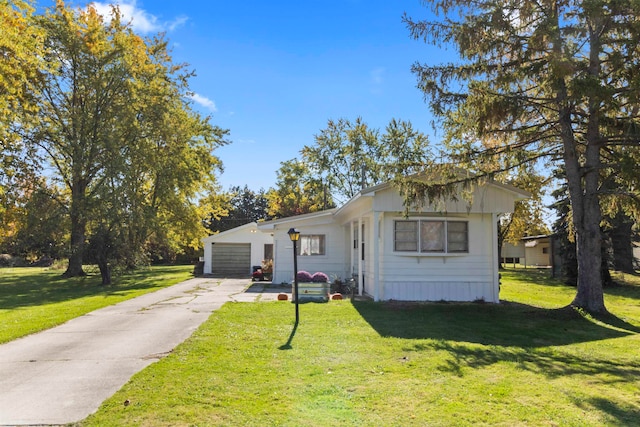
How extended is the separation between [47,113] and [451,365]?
23838mm

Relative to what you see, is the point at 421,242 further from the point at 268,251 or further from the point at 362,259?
the point at 268,251

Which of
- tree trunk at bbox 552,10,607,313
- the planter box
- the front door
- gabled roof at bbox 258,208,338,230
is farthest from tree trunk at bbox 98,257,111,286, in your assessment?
tree trunk at bbox 552,10,607,313

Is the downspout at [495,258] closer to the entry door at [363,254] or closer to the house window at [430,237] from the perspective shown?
the house window at [430,237]

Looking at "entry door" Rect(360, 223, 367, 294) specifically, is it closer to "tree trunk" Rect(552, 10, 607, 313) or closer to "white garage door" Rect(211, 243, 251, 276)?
"tree trunk" Rect(552, 10, 607, 313)

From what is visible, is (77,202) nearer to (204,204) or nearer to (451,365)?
(204,204)

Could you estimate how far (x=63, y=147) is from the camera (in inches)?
829

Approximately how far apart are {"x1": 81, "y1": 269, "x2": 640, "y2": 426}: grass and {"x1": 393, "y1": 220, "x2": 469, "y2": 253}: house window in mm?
2960

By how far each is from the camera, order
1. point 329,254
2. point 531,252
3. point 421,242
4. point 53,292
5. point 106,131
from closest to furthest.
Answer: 1. point 421,242
2. point 53,292
3. point 329,254
4. point 106,131
5. point 531,252

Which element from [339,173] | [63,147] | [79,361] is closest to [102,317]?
[79,361]

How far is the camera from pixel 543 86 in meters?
8.91

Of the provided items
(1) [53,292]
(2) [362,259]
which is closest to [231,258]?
(1) [53,292]

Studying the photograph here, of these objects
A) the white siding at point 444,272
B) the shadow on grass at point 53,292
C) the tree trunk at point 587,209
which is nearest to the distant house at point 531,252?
the white siding at point 444,272

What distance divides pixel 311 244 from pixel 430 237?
6.69m

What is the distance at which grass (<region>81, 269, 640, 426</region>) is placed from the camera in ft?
12.8
